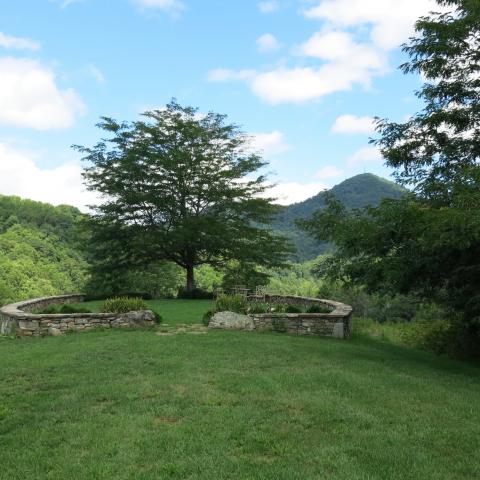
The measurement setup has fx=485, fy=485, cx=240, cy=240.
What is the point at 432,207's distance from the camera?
8766mm

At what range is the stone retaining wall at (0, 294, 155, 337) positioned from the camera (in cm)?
1210

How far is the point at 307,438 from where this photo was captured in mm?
4855

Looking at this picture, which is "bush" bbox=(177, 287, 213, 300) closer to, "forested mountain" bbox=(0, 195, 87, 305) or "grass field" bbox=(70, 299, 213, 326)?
"grass field" bbox=(70, 299, 213, 326)

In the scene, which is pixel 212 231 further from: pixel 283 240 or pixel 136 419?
pixel 136 419

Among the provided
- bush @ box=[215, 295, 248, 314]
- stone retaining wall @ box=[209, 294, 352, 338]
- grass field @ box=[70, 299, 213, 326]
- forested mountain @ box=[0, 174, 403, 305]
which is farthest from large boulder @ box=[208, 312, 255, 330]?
forested mountain @ box=[0, 174, 403, 305]

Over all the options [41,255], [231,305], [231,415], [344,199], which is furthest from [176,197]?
[344,199]

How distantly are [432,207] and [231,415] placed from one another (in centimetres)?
548

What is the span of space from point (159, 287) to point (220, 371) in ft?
95.8

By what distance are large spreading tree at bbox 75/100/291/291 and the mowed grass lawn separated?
1444 centimetres

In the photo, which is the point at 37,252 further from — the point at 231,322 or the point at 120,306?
the point at 231,322

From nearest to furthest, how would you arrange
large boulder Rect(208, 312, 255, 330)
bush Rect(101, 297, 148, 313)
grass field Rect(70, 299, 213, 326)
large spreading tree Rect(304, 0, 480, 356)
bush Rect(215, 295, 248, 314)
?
1. large spreading tree Rect(304, 0, 480, 356)
2. large boulder Rect(208, 312, 255, 330)
3. bush Rect(101, 297, 148, 313)
4. bush Rect(215, 295, 248, 314)
5. grass field Rect(70, 299, 213, 326)

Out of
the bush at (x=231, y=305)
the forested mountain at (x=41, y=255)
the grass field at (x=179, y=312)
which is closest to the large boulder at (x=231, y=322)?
the bush at (x=231, y=305)

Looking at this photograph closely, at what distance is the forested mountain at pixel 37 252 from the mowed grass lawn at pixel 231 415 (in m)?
41.2

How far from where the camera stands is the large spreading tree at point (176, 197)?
23562mm
